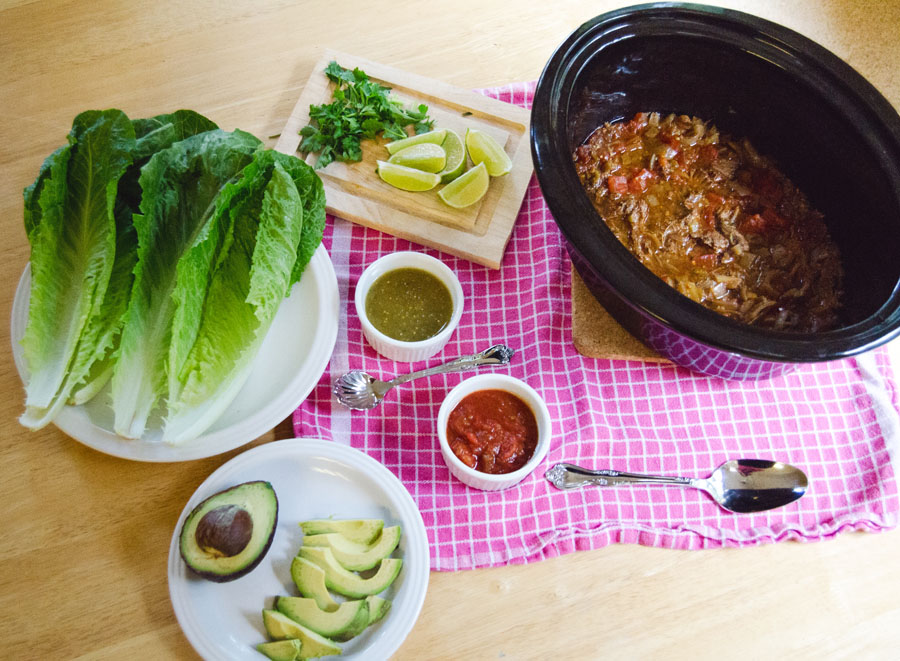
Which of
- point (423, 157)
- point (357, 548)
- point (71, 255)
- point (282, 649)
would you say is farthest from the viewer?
point (423, 157)

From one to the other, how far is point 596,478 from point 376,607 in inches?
24.6

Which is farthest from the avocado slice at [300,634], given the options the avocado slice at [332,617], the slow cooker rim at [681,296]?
the slow cooker rim at [681,296]

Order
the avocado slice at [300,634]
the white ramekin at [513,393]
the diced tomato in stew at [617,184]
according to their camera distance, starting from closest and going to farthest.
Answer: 1. the avocado slice at [300,634]
2. the white ramekin at [513,393]
3. the diced tomato in stew at [617,184]

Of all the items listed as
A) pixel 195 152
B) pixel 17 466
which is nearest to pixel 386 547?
pixel 17 466

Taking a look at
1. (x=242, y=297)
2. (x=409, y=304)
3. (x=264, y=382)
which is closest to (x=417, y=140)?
(x=409, y=304)

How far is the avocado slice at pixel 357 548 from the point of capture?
1531 mm

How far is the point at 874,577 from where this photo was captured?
5.60 ft

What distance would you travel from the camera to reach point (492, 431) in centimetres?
173

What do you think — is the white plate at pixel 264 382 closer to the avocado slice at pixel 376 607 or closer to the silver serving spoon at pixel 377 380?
the silver serving spoon at pixel 377 380

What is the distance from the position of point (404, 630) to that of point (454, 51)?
1871 mm

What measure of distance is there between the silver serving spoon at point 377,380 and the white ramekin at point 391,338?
6 cm

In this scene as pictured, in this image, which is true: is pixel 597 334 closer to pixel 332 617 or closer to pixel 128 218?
pixel 332 617

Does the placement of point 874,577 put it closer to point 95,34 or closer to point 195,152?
point 195,152

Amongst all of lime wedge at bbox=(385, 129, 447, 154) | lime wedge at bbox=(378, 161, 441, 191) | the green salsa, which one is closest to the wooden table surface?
the green salsa
